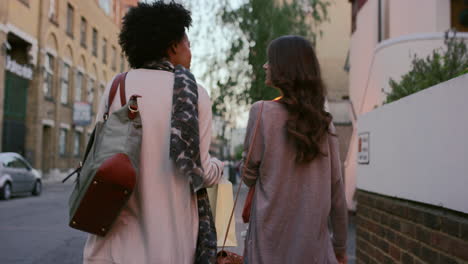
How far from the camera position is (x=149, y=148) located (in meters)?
2.05

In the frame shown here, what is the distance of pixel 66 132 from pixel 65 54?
16.4 ft

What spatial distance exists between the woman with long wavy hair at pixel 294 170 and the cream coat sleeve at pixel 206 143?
167 mm

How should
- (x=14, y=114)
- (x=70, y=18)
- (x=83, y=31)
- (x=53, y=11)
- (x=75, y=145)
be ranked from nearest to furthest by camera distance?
(x=14, y=114)
(x=53, y=11)
(x=70, y=18)
(x=75, y=145)
(x=83, y=31)

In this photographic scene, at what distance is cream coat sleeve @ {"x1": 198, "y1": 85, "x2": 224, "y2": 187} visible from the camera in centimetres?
210

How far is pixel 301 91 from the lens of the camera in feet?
7.26

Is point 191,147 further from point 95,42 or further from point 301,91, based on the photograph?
point 95,42

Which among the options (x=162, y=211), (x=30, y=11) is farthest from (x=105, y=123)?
(x=30, y=11)

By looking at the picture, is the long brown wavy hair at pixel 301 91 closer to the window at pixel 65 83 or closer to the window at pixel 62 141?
the window at pixel 65 83

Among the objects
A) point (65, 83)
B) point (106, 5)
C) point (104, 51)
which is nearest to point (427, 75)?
point (65, 83)

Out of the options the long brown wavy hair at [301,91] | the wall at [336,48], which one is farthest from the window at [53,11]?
the long brown wavy hair at [301,91]

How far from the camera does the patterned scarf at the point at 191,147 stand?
2.01 meters

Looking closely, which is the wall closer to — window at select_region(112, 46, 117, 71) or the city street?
the city street

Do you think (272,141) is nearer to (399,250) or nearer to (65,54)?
(399,250)

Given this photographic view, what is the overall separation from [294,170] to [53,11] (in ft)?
99.2
